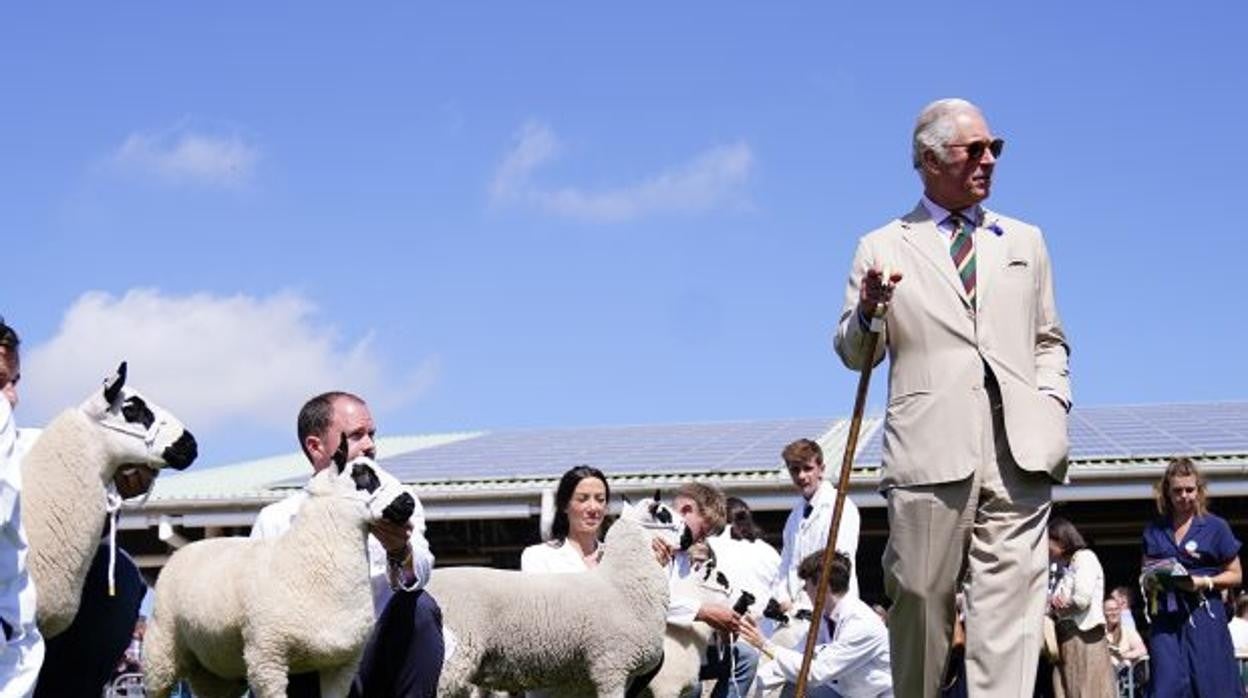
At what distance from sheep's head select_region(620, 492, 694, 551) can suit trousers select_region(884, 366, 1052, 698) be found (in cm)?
265

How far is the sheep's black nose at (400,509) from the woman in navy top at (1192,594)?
5.76m

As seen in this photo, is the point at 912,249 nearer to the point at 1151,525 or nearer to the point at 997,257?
the point at 997,257

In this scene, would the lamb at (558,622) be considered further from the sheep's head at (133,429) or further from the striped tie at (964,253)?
the striped tie at (964,253)

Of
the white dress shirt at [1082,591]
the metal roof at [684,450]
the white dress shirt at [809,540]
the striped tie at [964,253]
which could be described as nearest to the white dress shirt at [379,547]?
the striped tie at [964,253]

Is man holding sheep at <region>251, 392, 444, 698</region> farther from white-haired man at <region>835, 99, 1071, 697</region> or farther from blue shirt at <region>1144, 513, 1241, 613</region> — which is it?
blue shirt at <region>1144, 513, 1241, 613</region>

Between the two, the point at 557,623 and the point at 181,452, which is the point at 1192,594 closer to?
the point at 557,623

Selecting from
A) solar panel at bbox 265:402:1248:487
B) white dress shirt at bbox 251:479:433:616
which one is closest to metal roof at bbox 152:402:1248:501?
solar panel at bbox 265:402:1248:487

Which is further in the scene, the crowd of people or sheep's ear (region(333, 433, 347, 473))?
sheep's ear (region(333, 433, 347, 473))

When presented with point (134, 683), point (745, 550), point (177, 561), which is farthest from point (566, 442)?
point (177, 561)

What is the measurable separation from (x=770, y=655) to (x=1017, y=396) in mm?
4178

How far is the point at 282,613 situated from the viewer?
20.6 ft

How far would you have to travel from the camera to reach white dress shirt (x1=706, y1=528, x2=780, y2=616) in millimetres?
10688

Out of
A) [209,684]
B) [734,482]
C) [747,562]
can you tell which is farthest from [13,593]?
[734,482]

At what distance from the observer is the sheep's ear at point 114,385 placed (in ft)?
20.7
